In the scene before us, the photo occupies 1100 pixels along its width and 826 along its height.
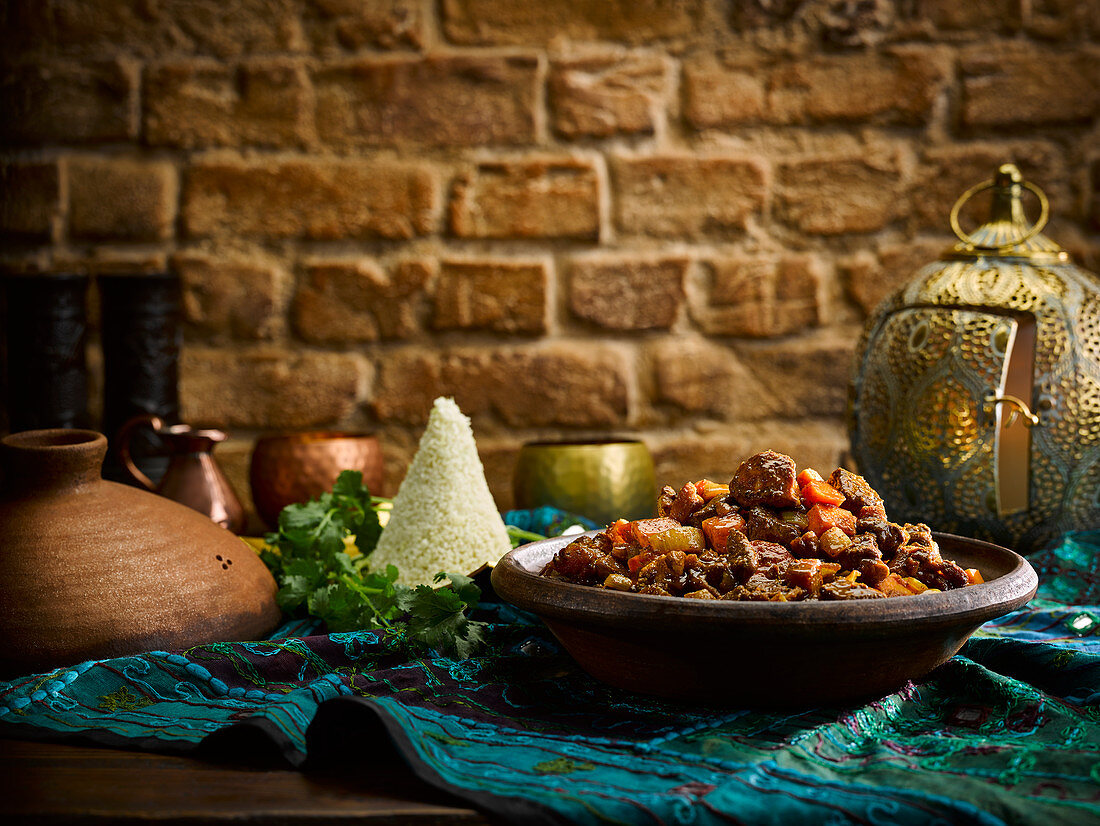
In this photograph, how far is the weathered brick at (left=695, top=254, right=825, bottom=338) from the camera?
1.90 meters

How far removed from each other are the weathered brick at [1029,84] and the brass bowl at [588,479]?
1.03 meters

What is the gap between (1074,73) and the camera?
1854 mm

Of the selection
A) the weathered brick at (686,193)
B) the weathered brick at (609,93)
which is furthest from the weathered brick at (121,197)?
the weathered brick at (686,193)

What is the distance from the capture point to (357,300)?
1.90 metres

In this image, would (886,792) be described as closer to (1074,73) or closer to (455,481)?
(455,481)

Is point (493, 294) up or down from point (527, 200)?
down

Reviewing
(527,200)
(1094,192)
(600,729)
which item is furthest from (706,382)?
(600,729)

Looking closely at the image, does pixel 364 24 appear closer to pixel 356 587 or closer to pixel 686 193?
pixel 686 193

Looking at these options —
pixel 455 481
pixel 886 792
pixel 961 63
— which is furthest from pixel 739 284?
pixel 886 792

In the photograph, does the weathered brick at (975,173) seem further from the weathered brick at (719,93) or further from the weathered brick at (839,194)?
the weathered brick at (719,93)

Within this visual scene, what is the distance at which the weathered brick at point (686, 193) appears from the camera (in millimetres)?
1888

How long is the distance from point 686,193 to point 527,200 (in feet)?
1.04

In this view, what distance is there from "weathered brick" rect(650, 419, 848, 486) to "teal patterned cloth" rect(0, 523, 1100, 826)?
89 centimetres

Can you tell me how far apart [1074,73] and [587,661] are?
5.47 ft
